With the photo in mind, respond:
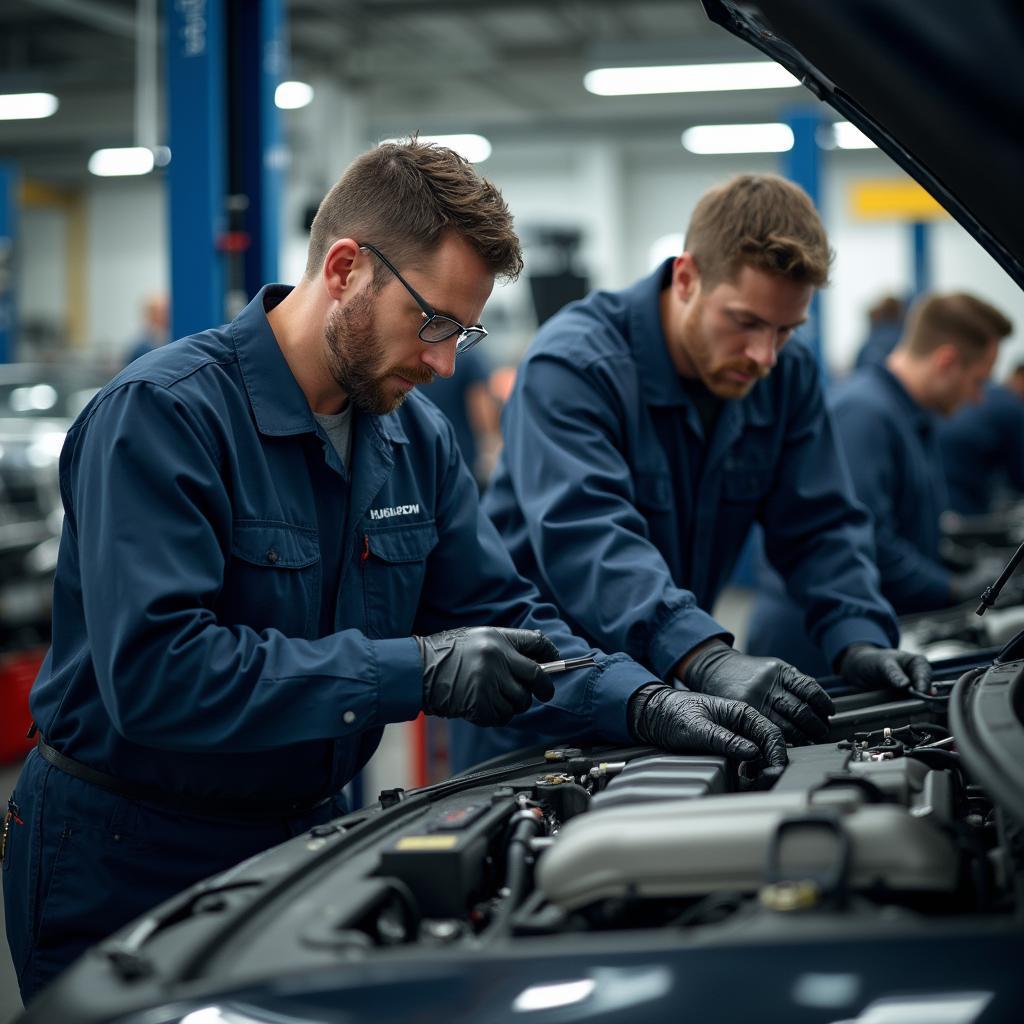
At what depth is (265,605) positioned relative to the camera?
160cm

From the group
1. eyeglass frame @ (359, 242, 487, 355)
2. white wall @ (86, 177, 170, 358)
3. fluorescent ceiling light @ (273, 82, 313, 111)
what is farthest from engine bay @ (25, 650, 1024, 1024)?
white wall @ (86, 177, 170, 358)

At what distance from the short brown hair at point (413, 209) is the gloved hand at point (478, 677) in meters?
0.48

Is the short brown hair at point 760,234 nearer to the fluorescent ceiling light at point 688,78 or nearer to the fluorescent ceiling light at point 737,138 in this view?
the fluorescent ceiling light at point 688,78

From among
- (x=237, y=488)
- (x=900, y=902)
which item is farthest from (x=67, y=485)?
(x=900, y=902)

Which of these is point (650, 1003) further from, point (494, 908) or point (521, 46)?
point (521, 46)

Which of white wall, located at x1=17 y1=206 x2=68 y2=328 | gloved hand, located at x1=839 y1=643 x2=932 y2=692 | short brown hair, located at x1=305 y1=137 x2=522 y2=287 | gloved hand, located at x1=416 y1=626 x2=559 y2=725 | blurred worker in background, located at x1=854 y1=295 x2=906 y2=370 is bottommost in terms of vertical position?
gloved hand, located at x1=839 y1=643 x2=932 y2=692

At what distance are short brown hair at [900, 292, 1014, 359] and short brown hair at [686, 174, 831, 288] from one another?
5.66 feet

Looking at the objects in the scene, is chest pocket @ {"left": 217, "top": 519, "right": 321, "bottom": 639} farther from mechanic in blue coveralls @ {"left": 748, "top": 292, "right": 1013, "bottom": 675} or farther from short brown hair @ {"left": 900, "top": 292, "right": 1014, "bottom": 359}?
short brown hair @ {"left": 900, "top": 292, "right": 1014, "bottom": 359}

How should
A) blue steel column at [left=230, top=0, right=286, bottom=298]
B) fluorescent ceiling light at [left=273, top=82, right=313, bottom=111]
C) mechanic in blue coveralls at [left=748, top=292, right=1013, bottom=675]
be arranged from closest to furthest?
blue steel column at [left=230, top=0, right=286, bottom=298], mechanic in blue coveralls at [left=748, top=292, right=1013, bottom=675], fluorescent ceiling light at [left=273, top=82, right=313, bottom=111]

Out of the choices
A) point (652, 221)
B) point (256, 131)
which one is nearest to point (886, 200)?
point (652, 221)

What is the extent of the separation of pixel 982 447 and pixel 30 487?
14.5 feet

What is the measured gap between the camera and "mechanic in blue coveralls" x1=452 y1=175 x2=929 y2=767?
2.00 metres

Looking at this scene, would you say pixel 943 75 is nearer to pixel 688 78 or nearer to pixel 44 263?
pixel 688 78

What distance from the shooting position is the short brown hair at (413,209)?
1601 millimetres
